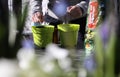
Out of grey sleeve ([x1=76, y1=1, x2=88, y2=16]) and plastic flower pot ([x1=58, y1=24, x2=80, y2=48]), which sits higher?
grey sleeve ([x1=76, y1=1, x2=88, y2=16])

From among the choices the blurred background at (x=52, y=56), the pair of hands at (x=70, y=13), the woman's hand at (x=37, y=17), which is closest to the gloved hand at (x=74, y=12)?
the pair of hands at (x=70, y=13)

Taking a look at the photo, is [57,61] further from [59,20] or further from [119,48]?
[59,20]

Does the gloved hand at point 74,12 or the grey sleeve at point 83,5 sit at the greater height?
the grey sleeve at point 83,5

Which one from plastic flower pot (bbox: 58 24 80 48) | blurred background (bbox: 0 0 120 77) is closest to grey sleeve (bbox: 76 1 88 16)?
plastic flower pot (bbox: 58 24 80 48)

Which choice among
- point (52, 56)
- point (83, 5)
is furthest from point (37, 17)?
point (52, 56)

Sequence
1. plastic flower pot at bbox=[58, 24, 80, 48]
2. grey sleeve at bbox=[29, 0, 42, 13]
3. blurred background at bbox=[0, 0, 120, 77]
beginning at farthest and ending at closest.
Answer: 1. grey sleeve at bbox=[29, 0, 42, 13]
2. plastic flower pot at bbox=[58, 24, 80, 48]
3. blurred background at bbox=[0, 0, 120, 77]

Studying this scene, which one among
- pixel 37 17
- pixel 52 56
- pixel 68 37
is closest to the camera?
pixel 52 56

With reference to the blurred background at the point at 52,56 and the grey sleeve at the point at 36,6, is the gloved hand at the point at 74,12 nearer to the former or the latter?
the grey sleeve at the point at 36,6

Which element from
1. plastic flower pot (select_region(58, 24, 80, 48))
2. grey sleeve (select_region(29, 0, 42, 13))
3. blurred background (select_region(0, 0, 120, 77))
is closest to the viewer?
blurred background (select_region(0, 0, 120, 77))

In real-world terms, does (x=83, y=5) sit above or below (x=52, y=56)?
above

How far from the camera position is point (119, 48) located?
16.1 inches

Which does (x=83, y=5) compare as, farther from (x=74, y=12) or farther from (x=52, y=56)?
(x=52, y=56)

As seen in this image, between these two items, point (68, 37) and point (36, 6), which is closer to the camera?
point (68, 37)

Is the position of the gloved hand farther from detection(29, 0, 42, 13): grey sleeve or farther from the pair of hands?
detection(29, 0, 42, 13): grey sleeve
